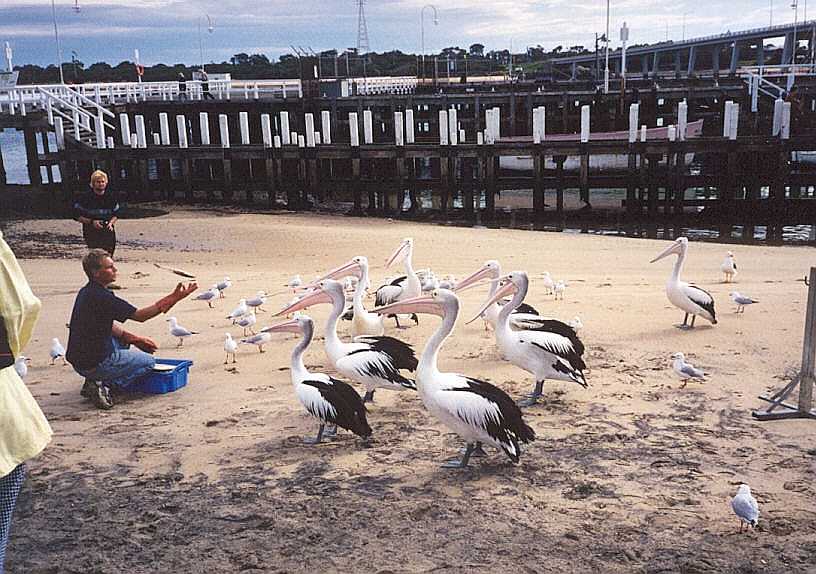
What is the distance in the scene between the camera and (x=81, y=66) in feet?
279

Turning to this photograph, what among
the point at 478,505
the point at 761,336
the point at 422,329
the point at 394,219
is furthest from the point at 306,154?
the point at 478,505

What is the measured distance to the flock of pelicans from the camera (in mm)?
5055

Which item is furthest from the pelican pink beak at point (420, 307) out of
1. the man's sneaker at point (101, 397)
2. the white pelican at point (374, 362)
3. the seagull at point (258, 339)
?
the man's sneaker at point (101, 397)

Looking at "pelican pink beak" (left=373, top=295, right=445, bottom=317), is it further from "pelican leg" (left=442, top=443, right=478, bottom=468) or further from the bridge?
the bridge

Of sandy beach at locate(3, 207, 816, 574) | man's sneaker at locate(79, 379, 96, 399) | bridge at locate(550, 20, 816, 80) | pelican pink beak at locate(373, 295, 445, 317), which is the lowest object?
sandy beach at locate(3, 207, 816, 574)

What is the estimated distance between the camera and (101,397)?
6.30m

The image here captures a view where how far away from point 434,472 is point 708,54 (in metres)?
99.0

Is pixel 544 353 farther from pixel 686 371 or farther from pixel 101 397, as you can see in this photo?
pixel 101 397

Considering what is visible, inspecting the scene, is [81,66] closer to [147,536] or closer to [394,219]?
[394,219]

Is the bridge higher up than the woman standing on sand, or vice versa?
the bridge

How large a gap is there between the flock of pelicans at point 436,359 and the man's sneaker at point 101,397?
1.33 metres

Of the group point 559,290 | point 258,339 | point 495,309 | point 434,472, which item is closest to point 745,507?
point 434,472

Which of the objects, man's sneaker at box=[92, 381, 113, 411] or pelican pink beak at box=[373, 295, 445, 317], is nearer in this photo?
pelican pink beak at box=[373, 295, 445, 317]

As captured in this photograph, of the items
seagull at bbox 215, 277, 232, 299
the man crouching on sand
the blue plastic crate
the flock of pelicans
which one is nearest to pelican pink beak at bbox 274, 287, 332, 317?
the flock of pelicans
